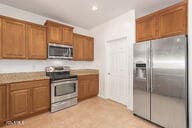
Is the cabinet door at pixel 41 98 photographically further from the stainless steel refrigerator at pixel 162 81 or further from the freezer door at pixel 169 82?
the freezer door at pixel 169 82

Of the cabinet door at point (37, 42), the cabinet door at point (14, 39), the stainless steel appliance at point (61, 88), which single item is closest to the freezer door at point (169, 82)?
the stainless steel appliance at point (61, 88)

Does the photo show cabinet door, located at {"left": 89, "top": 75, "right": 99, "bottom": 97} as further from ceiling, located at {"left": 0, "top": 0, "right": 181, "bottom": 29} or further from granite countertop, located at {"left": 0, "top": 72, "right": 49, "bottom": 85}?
ceiling, located at {"left": 0, "top": 0, "right": 181, "bottom": 29}

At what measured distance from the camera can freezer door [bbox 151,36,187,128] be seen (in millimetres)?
2133

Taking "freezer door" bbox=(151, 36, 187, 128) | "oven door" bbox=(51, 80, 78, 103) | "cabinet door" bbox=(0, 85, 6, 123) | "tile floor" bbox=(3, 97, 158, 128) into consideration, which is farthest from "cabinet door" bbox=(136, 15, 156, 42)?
"cabinet door" bbox=(0, 85, 6, 123)

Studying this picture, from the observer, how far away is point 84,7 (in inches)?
127

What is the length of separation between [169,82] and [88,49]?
322cm

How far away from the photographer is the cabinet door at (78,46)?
14.4 feet

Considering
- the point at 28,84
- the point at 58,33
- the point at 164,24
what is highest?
the point at 58,33

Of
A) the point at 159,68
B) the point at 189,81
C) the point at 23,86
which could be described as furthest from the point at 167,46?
the point at 23,86

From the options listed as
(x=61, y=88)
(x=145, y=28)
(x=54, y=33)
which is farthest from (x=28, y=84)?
(x=145, y=28)

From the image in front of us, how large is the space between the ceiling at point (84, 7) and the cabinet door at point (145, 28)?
458 mm

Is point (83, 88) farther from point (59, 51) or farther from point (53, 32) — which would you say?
point (53, 32)

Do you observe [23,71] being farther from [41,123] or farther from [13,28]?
[41,123]

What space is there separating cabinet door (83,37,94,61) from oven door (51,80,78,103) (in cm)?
130
